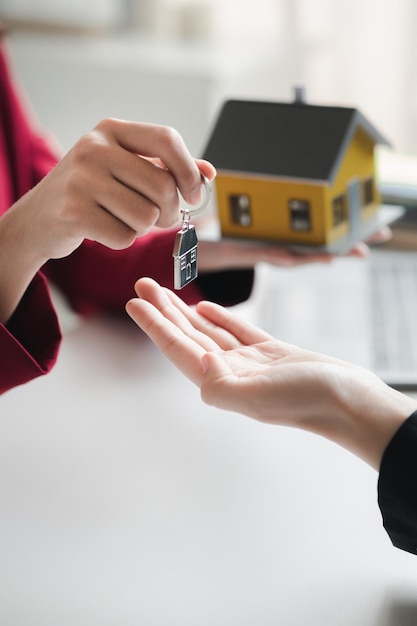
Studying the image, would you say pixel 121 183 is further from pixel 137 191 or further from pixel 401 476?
pixel 401 476

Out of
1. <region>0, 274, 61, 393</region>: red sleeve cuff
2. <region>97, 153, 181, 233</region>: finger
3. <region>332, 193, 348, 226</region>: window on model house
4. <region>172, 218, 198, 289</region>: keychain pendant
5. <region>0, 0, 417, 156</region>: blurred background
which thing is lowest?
<region>0, 0, 417, 156</region>: blurred background

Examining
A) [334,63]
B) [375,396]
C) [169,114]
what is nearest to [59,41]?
[169,114]

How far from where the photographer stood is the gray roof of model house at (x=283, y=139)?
0.86 m

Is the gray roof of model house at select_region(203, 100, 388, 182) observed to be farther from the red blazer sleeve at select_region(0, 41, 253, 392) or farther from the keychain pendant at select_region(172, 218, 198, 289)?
the keychain pendant at select_region(172, 218, 198, 289)

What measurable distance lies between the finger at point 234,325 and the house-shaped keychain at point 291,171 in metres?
0.21

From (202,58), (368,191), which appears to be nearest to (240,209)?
(368,191)

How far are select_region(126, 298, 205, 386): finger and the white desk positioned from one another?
0.41ft

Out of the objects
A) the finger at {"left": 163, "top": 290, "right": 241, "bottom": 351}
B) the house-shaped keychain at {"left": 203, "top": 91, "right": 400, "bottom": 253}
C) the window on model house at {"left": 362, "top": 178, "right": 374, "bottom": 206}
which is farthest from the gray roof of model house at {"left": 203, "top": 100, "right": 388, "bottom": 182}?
the finger at {"left": 163, "top": 290, "right": 241, "bottom": 351}

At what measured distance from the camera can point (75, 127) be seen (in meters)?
1.85

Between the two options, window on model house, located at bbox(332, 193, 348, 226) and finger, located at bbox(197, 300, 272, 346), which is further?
window on model house, located at bbox(332, 193, 348, 226)

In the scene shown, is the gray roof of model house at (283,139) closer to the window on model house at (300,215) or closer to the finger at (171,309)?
the window on model house at (300,215)

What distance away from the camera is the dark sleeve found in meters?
0.54

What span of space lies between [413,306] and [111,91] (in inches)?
40.6

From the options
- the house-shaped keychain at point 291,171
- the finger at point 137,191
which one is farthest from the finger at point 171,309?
the house-shaped keychain at point 291,171
